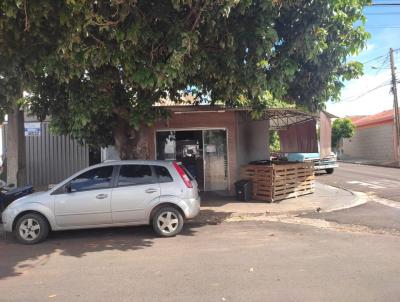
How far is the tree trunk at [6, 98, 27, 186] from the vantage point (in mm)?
12102

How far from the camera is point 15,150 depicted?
477 inches

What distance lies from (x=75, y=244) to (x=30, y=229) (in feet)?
3.04

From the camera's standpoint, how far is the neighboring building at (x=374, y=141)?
37875 mm

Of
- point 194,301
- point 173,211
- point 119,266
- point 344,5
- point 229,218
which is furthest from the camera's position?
point 229,218

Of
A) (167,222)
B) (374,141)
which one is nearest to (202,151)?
(167,222)

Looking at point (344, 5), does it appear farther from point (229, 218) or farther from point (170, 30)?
point (229, 218)

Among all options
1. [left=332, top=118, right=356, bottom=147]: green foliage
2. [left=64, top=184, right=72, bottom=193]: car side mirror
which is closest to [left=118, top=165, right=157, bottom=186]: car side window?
[left=64, top=184, right=72, bottom=193]: car side mirror

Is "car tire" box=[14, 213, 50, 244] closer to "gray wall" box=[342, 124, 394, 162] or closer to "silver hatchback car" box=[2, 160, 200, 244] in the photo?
"silver hatchback car" box=[2, 160, 200, 244]

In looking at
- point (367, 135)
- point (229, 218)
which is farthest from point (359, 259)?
point (367, 135)

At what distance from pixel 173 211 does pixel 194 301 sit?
3859 millimetres

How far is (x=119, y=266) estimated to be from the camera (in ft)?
22.2

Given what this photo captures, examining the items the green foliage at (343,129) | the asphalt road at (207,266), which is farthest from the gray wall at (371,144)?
the asphalt road at (207,266)

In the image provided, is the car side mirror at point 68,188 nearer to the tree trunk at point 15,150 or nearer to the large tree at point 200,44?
the large tree at point 200,44

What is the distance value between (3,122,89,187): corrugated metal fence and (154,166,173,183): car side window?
755 centimetres
